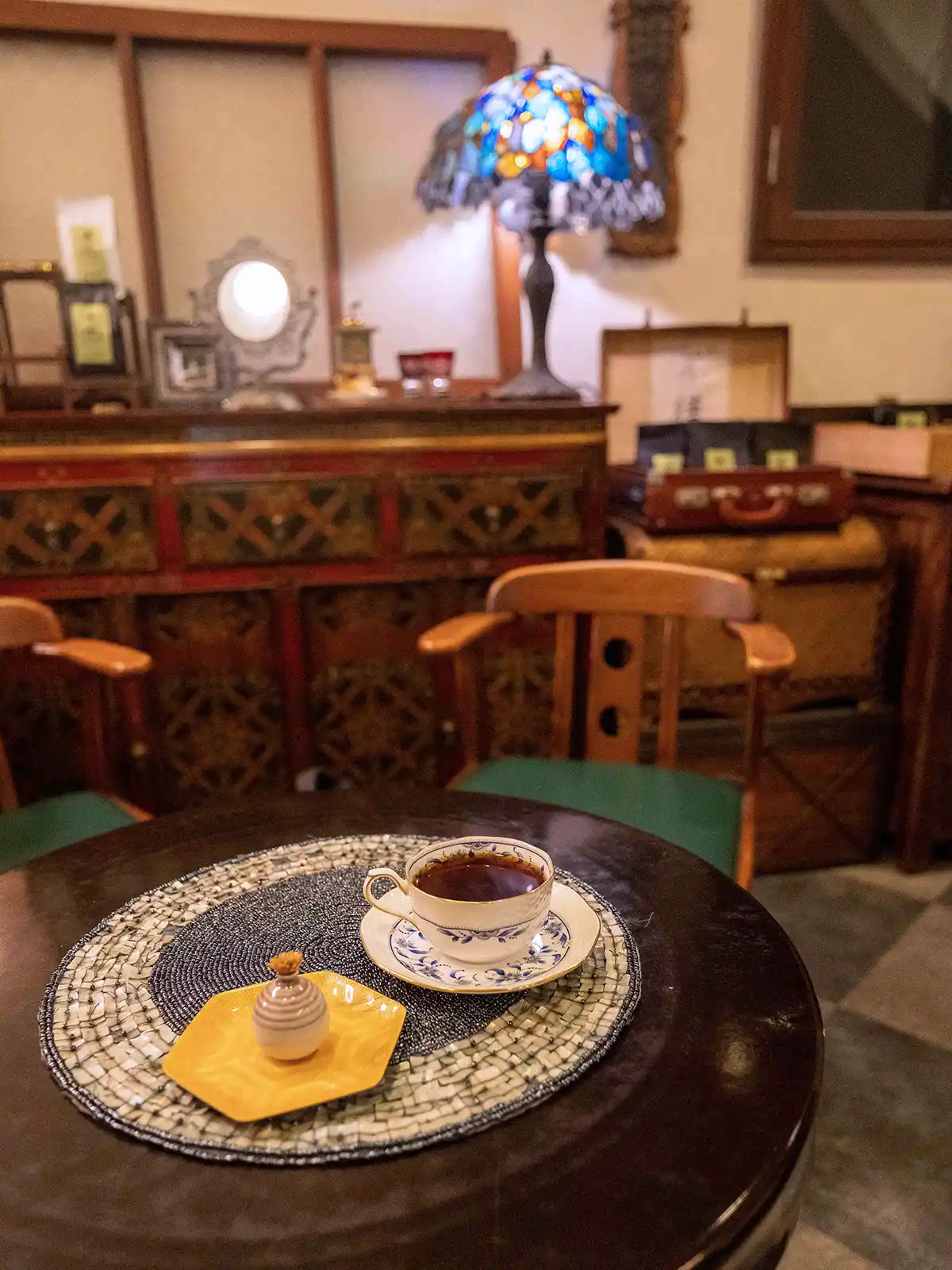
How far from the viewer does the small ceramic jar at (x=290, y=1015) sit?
0.55m

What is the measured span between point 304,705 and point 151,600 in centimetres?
41

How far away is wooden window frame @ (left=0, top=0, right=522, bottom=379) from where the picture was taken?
6.41ft

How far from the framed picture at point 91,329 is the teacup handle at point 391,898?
1574 millimetres

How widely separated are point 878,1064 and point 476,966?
135 centimetres

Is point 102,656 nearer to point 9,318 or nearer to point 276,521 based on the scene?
point 276,521

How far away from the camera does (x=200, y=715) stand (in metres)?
2.01

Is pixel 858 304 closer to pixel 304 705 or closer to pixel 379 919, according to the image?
pixel 304 705

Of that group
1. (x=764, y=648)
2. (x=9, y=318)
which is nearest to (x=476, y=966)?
(x=764, y=648)

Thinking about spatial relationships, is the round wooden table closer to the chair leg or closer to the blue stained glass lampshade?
the chair leg

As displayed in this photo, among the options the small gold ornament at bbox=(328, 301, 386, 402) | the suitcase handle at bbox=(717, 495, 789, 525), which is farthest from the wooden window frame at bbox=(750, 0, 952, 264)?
the small gold ornament at bbox=(328, 301, 386, 402)

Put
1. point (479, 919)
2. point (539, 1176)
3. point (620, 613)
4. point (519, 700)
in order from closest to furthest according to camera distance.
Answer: point (539, 1176)
point (479, 919)
point (620, 613)
point (519, 700)

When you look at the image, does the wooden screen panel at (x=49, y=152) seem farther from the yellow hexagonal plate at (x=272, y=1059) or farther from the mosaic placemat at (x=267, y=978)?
the yellow hexagonal plate at (x=272, y=1059)

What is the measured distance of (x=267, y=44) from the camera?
6.73ft

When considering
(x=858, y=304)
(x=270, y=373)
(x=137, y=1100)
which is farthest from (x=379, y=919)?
(x=858, y=304)
